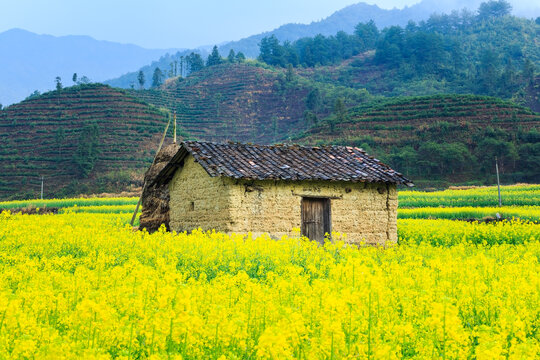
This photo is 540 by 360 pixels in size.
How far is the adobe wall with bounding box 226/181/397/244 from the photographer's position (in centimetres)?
1471

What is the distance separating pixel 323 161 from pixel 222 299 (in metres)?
12.1

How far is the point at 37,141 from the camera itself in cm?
6531

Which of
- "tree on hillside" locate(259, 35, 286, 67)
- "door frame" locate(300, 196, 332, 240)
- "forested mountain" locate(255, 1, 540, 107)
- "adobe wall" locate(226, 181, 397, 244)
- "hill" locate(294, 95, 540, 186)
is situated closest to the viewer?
"adobe wall" locate(226, 181, 397, 244)

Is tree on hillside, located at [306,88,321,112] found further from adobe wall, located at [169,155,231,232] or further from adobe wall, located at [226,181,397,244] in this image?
adobe wall, located at [169,155,231,232]

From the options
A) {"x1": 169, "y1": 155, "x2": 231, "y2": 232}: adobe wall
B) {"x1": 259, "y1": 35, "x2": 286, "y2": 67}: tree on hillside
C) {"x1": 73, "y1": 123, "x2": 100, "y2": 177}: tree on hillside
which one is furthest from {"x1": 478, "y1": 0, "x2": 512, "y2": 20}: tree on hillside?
{"x1": 169, "y1": 155, "x2": 231, "y2": 232}: adobe wall

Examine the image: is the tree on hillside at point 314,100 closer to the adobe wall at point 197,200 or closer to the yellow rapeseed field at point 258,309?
the adobe wall at point 197,200

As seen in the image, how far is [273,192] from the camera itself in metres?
15.2

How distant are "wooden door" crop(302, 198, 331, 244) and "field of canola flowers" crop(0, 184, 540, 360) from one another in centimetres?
473

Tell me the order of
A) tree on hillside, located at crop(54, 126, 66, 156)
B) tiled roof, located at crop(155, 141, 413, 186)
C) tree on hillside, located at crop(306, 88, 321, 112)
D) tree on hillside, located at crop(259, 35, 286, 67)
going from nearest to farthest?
tiled roof, located at crop(155, 141, 413, 186)
tree on hillside, located at crop(54, 126, 66, 156)
tree on hillside, located at crop(306, 88, 321, 112)
tree on hillside, located at crop(259, 35, 286, 67)

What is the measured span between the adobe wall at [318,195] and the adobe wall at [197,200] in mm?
438

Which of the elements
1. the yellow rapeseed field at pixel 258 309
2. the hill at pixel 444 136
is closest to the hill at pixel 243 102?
the hill at pixel 444 136

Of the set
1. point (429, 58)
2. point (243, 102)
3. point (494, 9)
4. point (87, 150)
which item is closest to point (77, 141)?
point (87, 150)

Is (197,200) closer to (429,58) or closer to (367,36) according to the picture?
(429,58)

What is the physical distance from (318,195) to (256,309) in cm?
1083
